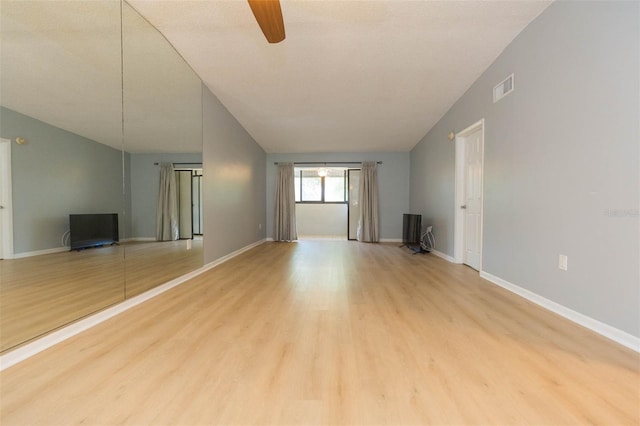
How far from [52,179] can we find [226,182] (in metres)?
2.30

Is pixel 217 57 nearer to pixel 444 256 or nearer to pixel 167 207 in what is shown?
pixel 167 207

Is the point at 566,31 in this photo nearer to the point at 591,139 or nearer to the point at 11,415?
the point at 591,139

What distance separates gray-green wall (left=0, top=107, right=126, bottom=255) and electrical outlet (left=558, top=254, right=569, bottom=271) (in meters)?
3.77

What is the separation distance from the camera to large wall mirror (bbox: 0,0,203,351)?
1.56m

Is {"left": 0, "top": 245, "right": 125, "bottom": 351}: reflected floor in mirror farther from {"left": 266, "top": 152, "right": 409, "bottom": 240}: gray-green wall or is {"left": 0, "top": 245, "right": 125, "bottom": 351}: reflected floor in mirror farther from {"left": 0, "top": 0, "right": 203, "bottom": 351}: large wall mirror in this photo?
{"left": 266, "top": 152, "right": 409, "bottom": 240}: gray-green wall

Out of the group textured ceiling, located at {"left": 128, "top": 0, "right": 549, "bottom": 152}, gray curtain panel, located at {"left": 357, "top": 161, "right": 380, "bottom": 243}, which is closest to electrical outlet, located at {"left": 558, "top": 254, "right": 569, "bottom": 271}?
textured ceiling, located at {"left": 128, "top": 0, "right": 549, "bottom": 152}

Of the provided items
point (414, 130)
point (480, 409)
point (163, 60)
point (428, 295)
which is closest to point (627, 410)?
point (480, 409)

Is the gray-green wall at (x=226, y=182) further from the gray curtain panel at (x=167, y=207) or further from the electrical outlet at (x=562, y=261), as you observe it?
the electrical outlet at (x=562, y=261)

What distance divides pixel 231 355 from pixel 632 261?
2.44 metres

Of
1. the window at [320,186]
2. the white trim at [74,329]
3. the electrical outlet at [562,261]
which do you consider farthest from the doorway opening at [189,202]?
the window at [320,186]

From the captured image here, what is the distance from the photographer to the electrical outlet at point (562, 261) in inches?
76.3

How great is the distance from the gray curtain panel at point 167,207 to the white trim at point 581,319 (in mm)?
3657

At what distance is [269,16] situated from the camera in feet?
5.24

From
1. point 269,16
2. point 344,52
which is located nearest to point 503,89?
point 344,52
